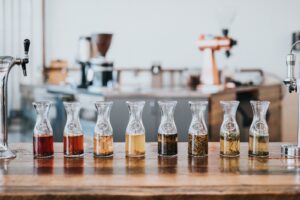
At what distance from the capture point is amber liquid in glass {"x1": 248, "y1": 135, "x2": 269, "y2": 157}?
163 cm

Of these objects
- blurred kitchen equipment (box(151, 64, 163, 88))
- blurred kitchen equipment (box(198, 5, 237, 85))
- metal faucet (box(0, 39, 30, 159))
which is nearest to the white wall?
blurred kitchen equipment (box(151, 64, 163, 88))

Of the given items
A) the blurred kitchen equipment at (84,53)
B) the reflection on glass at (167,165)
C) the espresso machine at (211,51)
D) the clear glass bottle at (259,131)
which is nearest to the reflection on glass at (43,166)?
the reflection on glass at (167,165)

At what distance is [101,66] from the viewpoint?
357 cm

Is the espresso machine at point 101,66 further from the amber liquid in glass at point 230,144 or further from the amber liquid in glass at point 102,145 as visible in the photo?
the amber liquid in glass at point 230,144

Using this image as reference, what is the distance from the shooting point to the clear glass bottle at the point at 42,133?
1602mm

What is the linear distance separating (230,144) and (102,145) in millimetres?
457

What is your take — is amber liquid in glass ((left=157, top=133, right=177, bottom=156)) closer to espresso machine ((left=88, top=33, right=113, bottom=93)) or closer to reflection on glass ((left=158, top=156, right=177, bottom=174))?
reflection on glass ((left=158, top=156, right=177, bottom=174))

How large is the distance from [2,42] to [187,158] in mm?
3686

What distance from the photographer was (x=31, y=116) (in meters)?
4.25

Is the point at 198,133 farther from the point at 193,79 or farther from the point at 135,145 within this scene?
the point at 193,79

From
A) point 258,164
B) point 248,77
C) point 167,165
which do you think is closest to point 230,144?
point 258,164

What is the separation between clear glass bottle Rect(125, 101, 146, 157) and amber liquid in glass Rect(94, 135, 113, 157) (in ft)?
0.22

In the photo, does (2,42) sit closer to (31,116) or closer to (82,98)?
(31,116)

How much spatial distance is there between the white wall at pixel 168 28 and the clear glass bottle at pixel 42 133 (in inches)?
140
